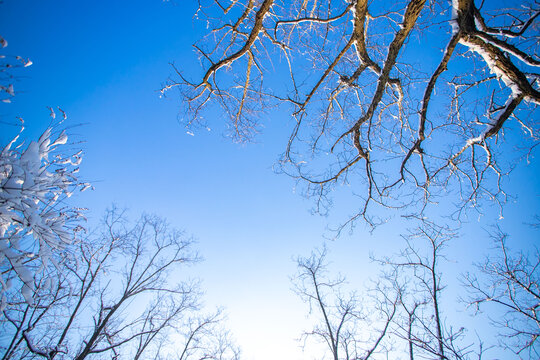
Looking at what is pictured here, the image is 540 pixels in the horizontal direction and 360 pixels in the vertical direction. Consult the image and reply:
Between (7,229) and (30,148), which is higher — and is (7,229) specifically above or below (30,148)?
below

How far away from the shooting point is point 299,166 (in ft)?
13.3

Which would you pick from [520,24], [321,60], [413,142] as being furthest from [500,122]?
[321,60]

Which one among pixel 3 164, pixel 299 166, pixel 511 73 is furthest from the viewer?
pixel 299 166

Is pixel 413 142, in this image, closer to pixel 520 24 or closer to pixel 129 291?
pixel 520 24

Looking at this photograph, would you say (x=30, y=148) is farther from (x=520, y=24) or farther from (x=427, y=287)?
(x=427, y=287)

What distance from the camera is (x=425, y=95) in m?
2.88

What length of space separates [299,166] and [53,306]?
31.3 feet

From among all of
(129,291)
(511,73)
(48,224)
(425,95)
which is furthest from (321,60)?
(129,291)

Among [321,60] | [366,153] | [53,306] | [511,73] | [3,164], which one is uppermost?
[321,60]

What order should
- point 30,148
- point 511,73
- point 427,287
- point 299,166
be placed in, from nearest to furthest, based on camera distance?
point 30,148, point 511,73, point 299,166, point 427,287

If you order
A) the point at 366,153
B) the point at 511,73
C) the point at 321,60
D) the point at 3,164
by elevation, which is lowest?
the point at 3,164

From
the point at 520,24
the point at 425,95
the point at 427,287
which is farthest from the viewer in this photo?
the point at 427,287

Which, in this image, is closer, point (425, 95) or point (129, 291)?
point (425, 95)

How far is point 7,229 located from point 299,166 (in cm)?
360
